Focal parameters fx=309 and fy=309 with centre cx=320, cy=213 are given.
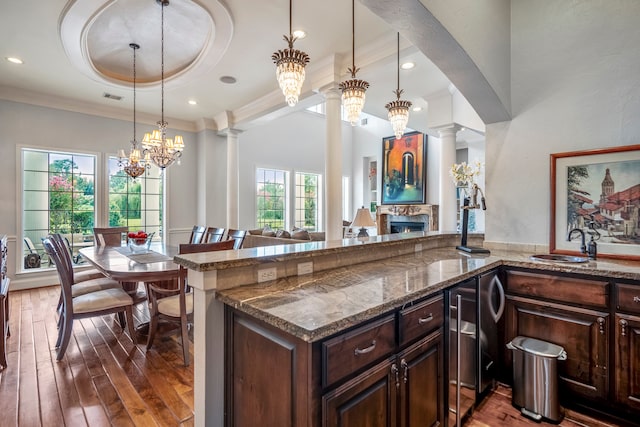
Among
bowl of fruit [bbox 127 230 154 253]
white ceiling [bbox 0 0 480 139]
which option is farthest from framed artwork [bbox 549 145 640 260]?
bowl of fruit [bbox 127 230 154 253]

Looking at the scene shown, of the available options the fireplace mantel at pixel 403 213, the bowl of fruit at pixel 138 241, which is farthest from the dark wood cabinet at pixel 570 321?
the fireplace mantel at pixel 403 213

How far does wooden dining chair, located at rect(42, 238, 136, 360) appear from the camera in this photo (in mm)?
2621

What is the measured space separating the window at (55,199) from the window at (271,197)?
3452 millimetres

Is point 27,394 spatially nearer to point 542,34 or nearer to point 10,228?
point 10,228

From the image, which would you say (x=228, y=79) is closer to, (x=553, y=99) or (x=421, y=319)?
(x=553, y=99)

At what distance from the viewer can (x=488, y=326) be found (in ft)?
7.07

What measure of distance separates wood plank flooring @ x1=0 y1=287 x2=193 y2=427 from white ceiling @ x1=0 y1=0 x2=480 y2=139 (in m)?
3.17

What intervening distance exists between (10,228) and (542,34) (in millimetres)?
7439

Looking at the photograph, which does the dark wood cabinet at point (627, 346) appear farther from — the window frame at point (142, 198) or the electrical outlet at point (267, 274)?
the window frame at point (142, 198)

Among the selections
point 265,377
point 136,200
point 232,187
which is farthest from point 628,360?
point 136,200

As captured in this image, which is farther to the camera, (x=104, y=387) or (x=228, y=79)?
(x=228, y=79)

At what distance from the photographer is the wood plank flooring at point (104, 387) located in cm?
193

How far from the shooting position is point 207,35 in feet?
11.7

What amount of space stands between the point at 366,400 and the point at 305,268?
30.6 inches
